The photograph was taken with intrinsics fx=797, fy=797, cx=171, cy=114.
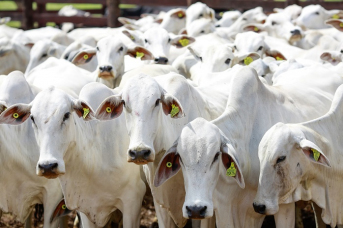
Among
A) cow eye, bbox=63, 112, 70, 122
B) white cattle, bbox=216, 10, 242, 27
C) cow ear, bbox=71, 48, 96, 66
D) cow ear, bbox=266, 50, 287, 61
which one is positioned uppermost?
cow eye, bbox=63, 112, 70, 122

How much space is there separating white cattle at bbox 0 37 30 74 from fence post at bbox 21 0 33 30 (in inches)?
177

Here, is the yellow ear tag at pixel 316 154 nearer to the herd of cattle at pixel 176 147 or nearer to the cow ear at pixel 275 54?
the herd of cattle at pixel 176 147

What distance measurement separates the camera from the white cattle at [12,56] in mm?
10289

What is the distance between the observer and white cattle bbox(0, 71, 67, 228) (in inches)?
249

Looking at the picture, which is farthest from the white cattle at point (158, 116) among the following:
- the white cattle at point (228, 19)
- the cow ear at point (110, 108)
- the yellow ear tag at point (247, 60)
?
the white cattle at point (228, 19)

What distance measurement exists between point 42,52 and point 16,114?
4211 millimetres

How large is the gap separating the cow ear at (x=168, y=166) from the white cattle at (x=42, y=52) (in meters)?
4.61

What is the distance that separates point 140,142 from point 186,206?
1.94 ft

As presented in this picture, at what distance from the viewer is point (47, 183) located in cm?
645

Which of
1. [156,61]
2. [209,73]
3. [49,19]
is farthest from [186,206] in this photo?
[49,19]

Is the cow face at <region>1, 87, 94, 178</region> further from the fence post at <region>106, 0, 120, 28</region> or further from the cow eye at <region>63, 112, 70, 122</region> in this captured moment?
the fence post at <region>106, 0, 120, 28</region>

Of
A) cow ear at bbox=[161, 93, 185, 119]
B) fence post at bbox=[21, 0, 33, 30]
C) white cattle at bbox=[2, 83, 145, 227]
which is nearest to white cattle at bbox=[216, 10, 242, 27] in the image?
fence post at bbox=[21, 0, 33, 30]

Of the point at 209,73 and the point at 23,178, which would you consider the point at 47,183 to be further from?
the point at 209,73

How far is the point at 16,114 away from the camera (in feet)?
18.8
